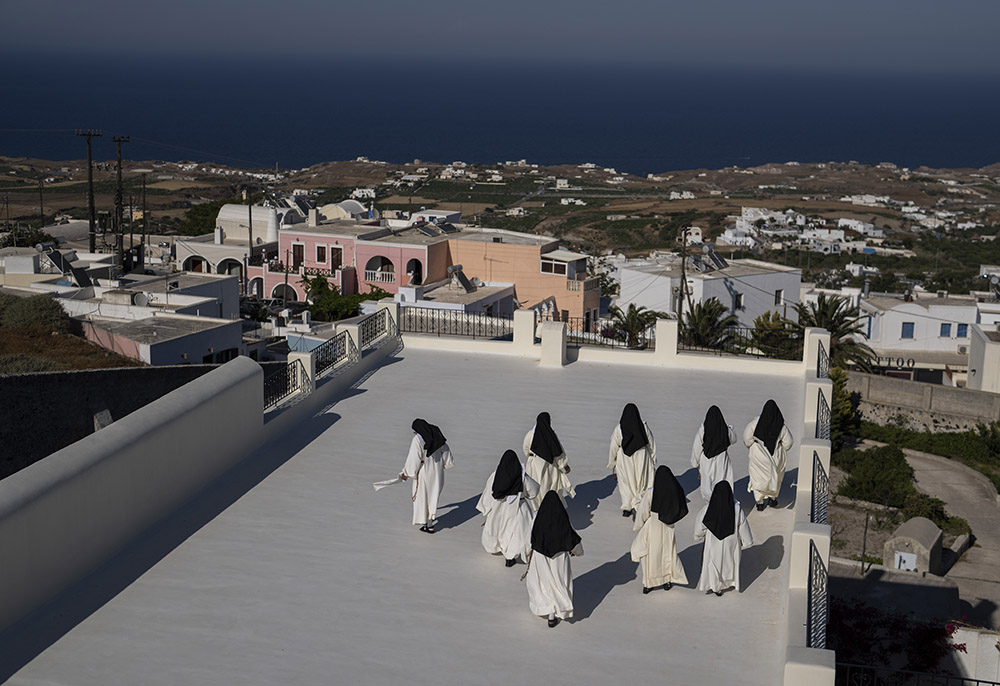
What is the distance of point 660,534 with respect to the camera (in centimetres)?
865

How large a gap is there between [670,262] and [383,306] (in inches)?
1330

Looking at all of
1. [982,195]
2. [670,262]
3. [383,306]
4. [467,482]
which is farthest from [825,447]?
[982,195]

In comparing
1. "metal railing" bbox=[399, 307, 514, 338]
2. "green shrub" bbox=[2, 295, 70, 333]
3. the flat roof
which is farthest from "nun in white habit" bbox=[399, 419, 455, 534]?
"green shrub" bbox=[2, 295, 70, 333]

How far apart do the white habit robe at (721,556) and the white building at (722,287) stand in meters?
34.9

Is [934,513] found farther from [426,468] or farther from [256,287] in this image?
[256,287]

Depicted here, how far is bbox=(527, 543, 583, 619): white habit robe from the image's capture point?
8078mm

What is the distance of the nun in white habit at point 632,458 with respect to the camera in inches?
408

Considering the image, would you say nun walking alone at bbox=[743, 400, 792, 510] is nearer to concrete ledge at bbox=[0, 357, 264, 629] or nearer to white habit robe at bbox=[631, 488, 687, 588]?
white habit robe at bbox=[631, 488, 687, 588]

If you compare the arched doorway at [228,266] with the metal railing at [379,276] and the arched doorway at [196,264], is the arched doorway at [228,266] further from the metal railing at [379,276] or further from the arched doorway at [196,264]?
the metal railing at [379,276]

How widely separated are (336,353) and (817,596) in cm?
842

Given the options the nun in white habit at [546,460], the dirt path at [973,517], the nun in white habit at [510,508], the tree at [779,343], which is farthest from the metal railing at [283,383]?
the tree at [779,343]

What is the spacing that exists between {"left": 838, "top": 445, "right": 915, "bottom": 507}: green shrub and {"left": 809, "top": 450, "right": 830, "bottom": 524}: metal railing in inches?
710

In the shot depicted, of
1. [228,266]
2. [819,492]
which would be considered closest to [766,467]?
[819,492]

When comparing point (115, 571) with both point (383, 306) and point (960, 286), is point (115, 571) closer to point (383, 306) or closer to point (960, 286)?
point (383, 306)
